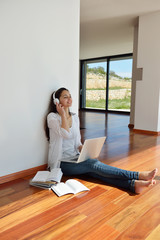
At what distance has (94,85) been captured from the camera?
9.97m

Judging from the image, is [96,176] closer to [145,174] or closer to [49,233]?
[145,174]

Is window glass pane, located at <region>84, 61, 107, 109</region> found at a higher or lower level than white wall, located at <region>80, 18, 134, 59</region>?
lower

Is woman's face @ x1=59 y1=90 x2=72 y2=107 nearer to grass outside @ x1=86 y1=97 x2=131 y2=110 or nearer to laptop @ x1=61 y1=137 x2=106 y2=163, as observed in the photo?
laptop @ x1=61 y1=137 x2=106 y2=163

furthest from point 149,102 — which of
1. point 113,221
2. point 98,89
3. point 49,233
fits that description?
point 98,89

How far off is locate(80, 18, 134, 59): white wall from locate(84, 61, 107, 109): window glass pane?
0.64m

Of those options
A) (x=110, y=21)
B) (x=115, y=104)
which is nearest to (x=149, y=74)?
(x=110, y=21)

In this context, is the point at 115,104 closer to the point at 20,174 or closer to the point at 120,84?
the point at 120,84

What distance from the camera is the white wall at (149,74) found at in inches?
174

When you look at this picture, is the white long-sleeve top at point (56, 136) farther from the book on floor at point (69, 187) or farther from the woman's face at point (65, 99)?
the book on floor at point (69, 187)

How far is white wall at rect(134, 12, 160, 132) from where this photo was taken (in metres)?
4.43

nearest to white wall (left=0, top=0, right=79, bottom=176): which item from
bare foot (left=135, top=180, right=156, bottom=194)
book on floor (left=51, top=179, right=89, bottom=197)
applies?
book on floor (left=51, top=179, right=89, bottom=197)

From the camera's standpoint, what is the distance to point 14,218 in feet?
4.70

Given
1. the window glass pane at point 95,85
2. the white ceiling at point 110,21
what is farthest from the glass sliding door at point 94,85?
the white ceiling at point 110,21

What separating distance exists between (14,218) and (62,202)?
381 millimetres
